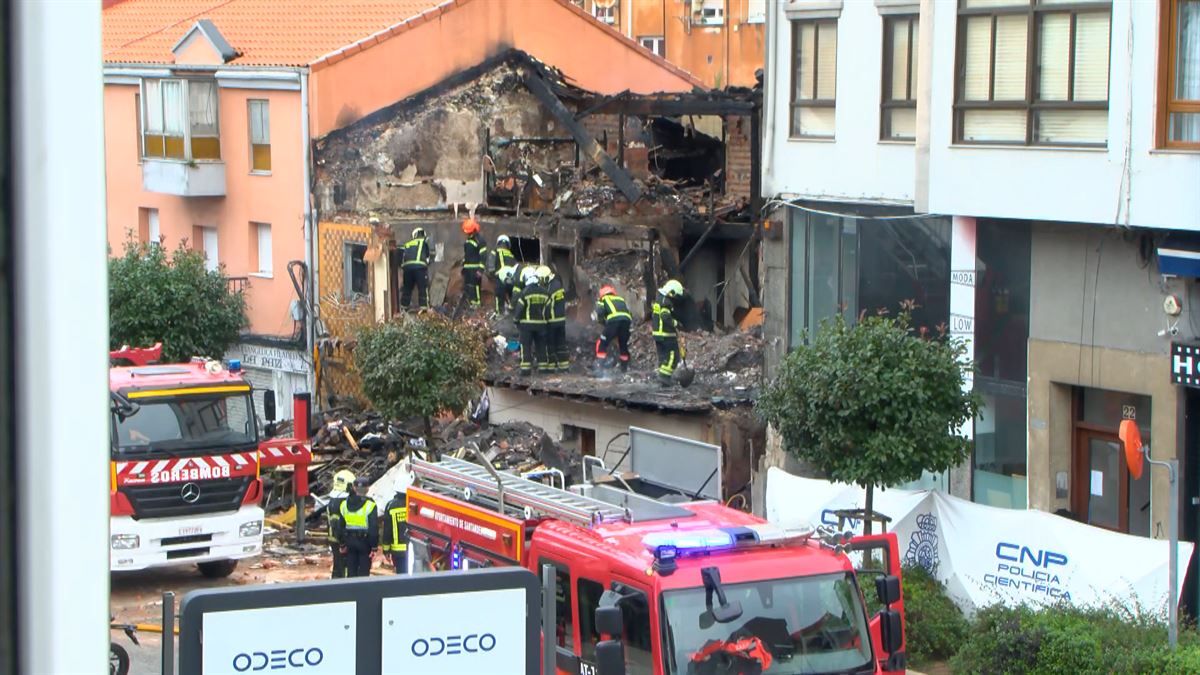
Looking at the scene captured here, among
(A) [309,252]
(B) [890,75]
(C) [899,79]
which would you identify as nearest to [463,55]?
(A) [309,252]

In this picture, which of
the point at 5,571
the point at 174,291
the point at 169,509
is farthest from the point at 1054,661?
the point at 174,291

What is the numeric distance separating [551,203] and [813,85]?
11875mm

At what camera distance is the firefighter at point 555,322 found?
24.7 meters

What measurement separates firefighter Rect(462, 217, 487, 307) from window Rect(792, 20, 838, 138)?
385 inches

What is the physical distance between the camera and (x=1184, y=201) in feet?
47.0

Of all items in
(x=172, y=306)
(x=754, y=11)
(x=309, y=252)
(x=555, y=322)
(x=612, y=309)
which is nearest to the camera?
(x=612, y=309)

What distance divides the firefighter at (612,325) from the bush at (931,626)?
1034 cm

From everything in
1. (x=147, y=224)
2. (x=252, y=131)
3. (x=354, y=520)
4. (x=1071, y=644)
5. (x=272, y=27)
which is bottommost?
(x=1071, y=644)

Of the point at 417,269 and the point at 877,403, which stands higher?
the point at 417,269

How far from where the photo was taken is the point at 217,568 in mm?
18625

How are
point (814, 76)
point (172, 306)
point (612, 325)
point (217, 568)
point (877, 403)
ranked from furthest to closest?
point (172, 306) → point (612, 325) → point (814, 76) → point (217, 568) → point (877, 403)

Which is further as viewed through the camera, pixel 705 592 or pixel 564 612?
pixel 564 612

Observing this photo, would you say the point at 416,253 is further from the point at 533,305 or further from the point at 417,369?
the point at 417,369

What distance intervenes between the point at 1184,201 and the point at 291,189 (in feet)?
66.1
